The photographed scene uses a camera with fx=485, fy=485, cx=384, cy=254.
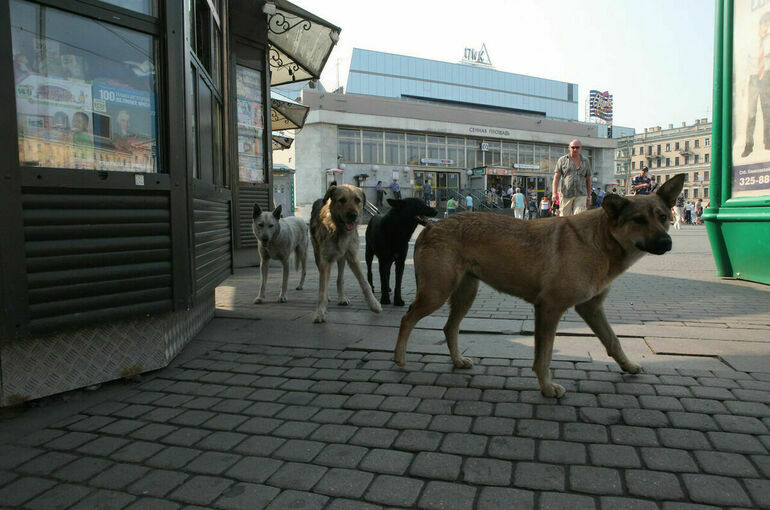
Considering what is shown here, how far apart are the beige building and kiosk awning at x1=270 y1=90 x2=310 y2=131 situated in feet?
311

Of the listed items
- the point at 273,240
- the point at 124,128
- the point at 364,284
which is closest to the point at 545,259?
the point at 364,284

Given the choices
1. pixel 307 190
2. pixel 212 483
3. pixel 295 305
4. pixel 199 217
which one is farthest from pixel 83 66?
pixel 307 190

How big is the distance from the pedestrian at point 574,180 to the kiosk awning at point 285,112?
7.61 metres

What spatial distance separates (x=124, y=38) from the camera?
3.56 m

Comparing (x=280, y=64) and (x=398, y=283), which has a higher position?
(x=280, y=64)

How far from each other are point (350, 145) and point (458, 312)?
42177mm

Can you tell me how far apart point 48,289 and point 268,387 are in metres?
1.54

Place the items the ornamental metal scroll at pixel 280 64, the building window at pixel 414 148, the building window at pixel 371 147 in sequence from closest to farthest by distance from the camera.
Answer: the ornamental metal scroll at pixel 280 64 < the building window at pixel 371 147 < the building window at pixel 414 148

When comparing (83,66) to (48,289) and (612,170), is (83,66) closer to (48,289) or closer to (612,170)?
(48,289)

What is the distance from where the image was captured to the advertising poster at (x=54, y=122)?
9.95 ft

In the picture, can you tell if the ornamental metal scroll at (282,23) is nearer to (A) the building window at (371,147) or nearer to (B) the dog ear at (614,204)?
(B) the dog ear at (614,204)

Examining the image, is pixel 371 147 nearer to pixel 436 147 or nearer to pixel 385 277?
pixel 436 147

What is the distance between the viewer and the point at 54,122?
3199 mm

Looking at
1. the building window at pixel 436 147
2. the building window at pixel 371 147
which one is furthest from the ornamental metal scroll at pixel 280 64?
the building window at pixel 436 147
